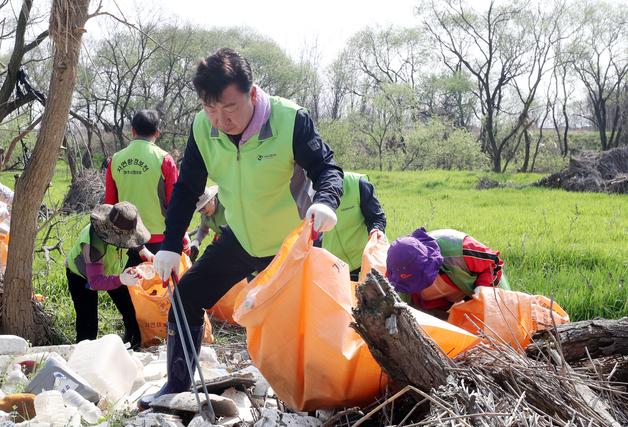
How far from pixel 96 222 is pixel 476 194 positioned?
11.0m

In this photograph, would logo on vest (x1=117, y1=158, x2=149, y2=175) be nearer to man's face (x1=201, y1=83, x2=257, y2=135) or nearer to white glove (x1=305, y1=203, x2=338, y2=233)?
man's face (x1=201, y1=83, x2=257, y2=135)

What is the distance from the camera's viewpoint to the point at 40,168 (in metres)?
3.87

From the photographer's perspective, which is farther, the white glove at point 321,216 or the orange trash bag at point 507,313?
the orange trash bag at point 507,313

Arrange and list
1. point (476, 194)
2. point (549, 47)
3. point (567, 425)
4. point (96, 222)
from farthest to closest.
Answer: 1. point (549, 47)
2. point (476, 194)
3. point (96, 222)
4. point (567, 425)

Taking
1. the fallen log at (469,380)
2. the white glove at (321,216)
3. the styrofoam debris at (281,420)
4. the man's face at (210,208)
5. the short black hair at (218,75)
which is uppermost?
the short black hair at (218,75)

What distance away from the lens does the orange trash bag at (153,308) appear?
4117 mm

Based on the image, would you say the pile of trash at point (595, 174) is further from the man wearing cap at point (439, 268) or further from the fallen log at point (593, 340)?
the fallen log at point (593, 340)

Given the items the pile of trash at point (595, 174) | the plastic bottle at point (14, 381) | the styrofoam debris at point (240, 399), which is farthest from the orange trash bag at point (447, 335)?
the pile of trash at point (595, 174)

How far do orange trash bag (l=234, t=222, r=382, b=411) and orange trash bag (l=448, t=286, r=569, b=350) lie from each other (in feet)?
2.31

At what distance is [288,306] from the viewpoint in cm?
231

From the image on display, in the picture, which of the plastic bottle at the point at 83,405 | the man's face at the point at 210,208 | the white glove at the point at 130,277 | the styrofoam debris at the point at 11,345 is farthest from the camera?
the man's face at the point at 210,208

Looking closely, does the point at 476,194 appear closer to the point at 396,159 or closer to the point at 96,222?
the point at 96,222

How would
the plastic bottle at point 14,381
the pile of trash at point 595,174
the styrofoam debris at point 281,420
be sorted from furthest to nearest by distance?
the pile of trash at point 595,174 → the plastic bottle at point 14,381 → the styrofoam debris at point 281,420

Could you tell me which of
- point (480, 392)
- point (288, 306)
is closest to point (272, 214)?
point (288, 306)
